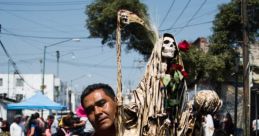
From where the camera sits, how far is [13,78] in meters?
78.1

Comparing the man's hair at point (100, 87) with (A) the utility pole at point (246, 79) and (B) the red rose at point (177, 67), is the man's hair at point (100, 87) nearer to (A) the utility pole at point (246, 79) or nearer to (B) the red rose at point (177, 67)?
(B) the red rose at point (177, 67)

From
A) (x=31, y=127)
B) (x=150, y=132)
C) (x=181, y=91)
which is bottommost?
(x=31, y=127)

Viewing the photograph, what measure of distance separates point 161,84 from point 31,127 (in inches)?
528

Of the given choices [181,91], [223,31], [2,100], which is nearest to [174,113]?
[181,91]

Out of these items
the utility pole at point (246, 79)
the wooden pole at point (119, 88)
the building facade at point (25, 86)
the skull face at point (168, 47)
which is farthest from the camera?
the building facade at point (25, 86)

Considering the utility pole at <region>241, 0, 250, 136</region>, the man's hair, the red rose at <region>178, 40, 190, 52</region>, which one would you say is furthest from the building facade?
the red rose at <region>178, 40, 190, 52</region>

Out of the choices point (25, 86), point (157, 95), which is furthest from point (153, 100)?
point (25, 86)

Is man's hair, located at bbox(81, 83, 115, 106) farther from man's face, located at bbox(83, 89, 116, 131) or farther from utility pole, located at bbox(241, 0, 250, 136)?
utility pole, located at bbox(241, 0, 250, 136)

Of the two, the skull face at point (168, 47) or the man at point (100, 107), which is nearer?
the man at point (100, 107)

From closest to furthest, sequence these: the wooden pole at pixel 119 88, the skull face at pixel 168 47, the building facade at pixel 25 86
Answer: the wooden pole at pixel 119 88, the skull face at pixel 168 47, the building facade at pixel 25 86

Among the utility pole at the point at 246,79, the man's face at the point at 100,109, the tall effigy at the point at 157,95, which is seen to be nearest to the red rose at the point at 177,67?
the tall effigy at the point at 157,95

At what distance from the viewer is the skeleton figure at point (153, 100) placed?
3439 mm

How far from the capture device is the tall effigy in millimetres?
3445

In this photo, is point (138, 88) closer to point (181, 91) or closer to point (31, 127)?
point (181, 91)
